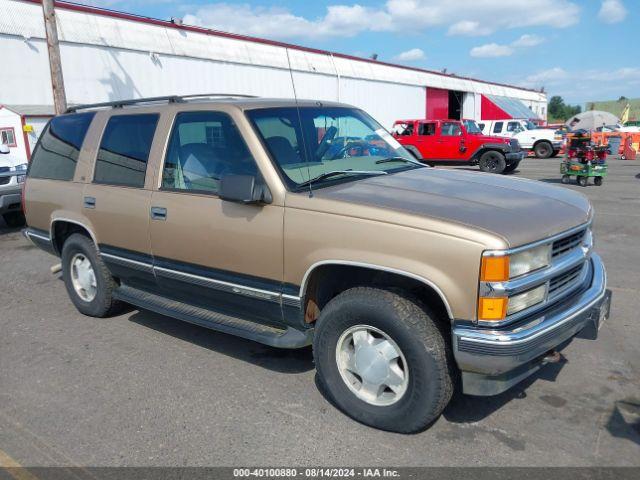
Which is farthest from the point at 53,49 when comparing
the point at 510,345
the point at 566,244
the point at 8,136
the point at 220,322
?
the point at 510,345

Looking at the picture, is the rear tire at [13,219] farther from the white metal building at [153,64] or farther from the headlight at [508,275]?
the headlight at [508,275]

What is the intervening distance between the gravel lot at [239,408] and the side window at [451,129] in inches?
606

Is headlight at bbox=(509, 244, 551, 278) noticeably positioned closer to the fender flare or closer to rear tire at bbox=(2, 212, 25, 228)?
the fender flare

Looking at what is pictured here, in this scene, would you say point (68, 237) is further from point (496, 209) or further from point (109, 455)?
point (496, 209)

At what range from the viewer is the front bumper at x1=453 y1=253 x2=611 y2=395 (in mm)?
2799

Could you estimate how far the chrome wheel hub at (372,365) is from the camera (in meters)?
3.19

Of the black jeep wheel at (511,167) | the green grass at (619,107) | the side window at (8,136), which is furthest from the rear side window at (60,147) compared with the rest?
the green grass at (619,107)

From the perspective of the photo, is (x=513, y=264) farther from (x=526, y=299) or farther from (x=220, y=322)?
(x=220, y=322)

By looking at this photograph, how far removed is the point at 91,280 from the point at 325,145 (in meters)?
2.70

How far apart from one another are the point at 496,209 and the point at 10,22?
1698 cm

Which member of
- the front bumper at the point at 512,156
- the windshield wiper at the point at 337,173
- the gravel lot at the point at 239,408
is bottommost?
the gravel lot at the point at 239,408

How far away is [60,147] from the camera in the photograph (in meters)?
5.31

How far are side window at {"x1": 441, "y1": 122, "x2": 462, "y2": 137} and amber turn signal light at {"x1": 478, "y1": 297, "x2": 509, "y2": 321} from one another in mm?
17908

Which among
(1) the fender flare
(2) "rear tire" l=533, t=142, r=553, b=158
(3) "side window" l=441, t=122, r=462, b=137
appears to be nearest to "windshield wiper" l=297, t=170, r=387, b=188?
(1) the fender flare
